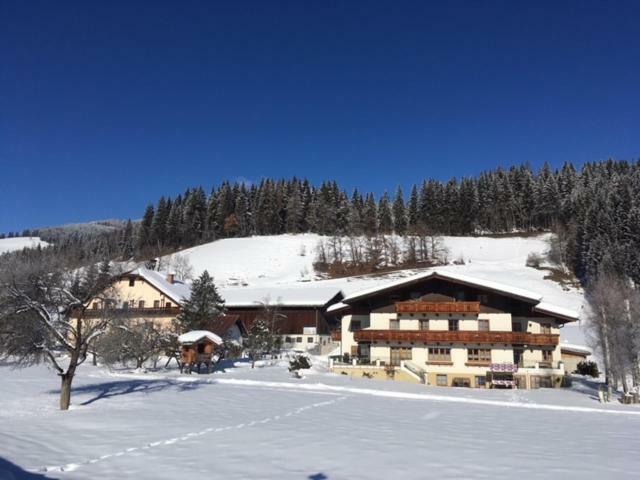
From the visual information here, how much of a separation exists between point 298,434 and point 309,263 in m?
83.3

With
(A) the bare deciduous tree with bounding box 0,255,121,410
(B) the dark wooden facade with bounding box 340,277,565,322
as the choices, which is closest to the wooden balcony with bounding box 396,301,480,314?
(B) the dark wooden facade with bounding box 340,277,565,322

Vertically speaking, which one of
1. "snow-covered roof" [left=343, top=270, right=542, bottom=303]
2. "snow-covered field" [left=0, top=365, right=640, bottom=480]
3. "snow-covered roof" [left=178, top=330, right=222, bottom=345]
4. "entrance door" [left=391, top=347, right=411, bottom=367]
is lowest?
"snow-covered field" [left=0, top=365, right=640, bottom=480]

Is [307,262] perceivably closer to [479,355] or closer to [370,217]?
[370,217]

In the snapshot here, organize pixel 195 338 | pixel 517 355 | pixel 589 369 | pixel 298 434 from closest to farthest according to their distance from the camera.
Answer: pixel 298 434 → pixel 195 338 → pixel 517 355 → pixel 589 369

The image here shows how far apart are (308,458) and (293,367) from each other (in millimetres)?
26695

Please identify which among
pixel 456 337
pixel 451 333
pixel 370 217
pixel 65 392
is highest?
pixel 370 217

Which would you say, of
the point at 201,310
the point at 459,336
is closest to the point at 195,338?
the point at 201,310

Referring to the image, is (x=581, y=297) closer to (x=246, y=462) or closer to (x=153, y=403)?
(x=153, y=403)

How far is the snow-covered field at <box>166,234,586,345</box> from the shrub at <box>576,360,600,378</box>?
24.0m

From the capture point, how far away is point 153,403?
2056cm

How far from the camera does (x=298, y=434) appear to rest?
561 inches

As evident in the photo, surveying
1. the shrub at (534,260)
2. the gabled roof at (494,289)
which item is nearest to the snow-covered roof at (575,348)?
the gabled roof at (494,289)

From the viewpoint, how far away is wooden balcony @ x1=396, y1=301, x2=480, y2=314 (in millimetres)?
37344

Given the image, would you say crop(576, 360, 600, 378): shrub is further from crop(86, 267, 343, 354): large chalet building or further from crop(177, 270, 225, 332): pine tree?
crop(177, 270, 225, 332): pine tree
